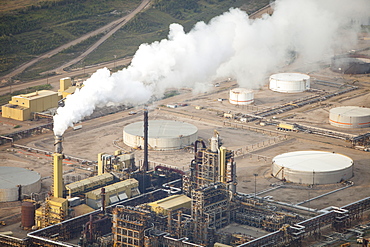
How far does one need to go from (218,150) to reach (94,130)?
42.3m

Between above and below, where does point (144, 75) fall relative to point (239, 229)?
above

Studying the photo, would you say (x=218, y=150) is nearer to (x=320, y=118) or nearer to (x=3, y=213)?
(x=3, y=213)

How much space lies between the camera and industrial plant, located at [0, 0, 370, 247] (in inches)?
4141

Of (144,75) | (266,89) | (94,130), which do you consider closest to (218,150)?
(144,75)

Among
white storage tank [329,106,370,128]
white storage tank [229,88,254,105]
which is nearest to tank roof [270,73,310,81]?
white storage tank [229,88,254,105]

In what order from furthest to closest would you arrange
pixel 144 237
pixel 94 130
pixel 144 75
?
pixel 94 130
pixel 144 75
pixel 144 237

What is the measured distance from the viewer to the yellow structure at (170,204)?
4203 inches

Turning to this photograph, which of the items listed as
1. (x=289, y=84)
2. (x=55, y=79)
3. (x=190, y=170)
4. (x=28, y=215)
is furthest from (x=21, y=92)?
(x=28, y=215)

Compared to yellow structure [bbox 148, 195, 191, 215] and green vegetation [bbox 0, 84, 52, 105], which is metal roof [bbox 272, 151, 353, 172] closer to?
yellow structure [bbox 148, 195, 191, 215]

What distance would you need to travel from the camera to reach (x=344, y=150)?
141 meters

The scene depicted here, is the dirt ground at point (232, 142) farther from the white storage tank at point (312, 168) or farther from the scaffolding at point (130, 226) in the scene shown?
the scaffolding at point (130, 226)

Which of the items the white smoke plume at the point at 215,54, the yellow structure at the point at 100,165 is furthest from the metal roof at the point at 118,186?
the white smoke plume at the point at 215,54

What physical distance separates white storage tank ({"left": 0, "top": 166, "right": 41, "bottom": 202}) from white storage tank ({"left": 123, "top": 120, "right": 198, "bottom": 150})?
21.6m

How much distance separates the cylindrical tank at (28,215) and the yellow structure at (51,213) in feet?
2.91
